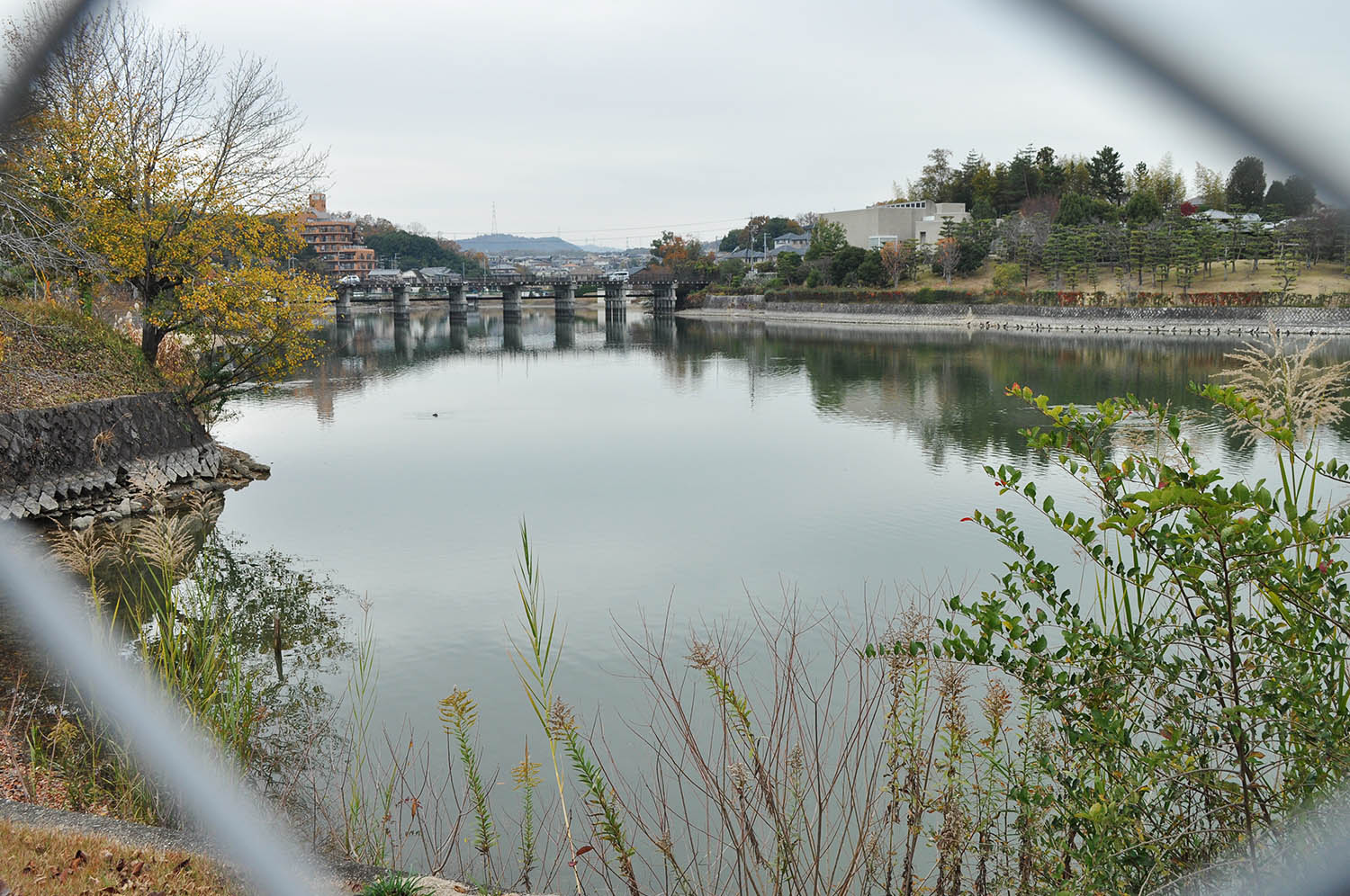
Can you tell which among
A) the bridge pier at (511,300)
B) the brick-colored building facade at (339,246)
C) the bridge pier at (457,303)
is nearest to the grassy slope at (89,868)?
the bridge pier at (457,303)

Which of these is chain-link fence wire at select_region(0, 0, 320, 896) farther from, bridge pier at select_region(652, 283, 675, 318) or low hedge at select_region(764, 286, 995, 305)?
bridge pier at select_region(652, 283, 675, 318)

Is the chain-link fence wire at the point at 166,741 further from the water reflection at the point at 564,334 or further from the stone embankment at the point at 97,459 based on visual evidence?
the water reflection at the point at 564,334

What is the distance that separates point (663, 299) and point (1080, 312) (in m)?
28.3

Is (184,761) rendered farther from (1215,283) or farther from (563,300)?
(563,300)

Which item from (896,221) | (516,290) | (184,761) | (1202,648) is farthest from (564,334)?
(1202,648)

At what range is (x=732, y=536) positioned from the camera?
893 centimetres

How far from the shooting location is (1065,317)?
34.2m

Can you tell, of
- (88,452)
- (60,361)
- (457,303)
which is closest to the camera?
(88,452)

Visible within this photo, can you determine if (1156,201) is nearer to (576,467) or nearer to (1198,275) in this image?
(1198,275)

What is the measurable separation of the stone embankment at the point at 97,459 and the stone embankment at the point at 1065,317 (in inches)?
846

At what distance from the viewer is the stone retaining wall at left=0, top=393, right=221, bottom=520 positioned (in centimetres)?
838

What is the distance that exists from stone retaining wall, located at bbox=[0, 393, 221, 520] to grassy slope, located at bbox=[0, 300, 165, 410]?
6.0 inches

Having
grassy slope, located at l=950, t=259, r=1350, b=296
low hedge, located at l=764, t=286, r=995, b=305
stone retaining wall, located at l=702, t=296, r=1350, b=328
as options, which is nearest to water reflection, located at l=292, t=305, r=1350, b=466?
stone retaining wall, located at l=702, t=296, r=1350, b=328

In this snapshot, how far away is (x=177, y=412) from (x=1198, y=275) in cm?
3540
